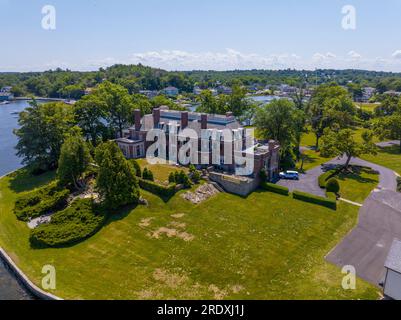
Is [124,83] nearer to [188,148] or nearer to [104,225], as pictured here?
[188,148]

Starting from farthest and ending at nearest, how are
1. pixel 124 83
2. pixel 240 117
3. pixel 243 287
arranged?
pixel 124 83 < pixel 240 117 < pixel 243 287

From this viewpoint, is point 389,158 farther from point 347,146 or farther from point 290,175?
point 290,175

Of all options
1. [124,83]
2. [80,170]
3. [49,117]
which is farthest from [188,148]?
[124,83]

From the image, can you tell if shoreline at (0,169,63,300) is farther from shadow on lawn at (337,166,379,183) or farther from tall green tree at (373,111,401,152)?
tall green tree at (373,111,401,152)

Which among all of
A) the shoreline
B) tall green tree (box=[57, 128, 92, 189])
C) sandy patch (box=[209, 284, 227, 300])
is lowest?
Result: the shoreline

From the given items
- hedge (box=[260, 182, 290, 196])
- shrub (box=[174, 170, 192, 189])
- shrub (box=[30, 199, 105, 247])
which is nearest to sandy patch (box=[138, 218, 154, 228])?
shrub (box=[30, 199, 105, 247])

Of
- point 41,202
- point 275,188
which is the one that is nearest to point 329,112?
point 275,188
